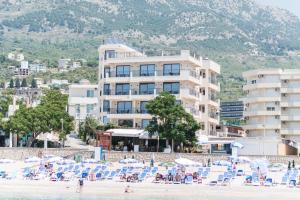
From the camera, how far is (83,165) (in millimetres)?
70312

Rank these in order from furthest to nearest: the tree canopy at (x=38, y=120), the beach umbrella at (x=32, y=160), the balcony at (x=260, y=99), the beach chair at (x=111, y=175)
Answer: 1. the balcony at (x=260, y=99)
2. the tree canopy at (x=38, y=120)
3. the beach umbrella at (x=32, y=160)
4. the beach chair at (x=111, y=175)

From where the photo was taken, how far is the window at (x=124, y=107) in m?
90.2

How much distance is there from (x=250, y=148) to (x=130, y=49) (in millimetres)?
26134

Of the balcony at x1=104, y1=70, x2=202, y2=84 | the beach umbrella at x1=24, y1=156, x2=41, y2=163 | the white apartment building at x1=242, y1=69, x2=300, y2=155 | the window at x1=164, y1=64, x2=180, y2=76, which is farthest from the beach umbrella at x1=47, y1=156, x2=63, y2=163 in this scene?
the white apartment building at x1=242, y1=69, x2=300, y2=155

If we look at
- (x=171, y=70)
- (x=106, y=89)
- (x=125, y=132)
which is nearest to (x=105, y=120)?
(x=106, y=89)

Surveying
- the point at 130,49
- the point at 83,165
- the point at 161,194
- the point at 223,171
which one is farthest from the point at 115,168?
the point at 130,49

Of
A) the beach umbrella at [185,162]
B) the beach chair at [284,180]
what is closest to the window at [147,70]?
the beach umbrella at [185,162]

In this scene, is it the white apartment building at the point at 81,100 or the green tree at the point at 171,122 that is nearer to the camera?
the green tree at the point at 171,122

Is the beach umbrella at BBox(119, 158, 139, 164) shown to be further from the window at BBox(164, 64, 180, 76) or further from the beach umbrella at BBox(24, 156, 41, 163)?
the window at BBox(164, 64, 180, 76)

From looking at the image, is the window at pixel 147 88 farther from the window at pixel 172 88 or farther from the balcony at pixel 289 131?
the balcony at pixel 289 131

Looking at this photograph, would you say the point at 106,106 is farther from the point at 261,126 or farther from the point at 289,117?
the point at 289,117

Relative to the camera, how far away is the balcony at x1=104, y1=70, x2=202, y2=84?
87625 millimetres

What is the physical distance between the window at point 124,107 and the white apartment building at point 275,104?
19.2 meters

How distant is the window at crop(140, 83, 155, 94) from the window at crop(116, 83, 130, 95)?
1798 mm
